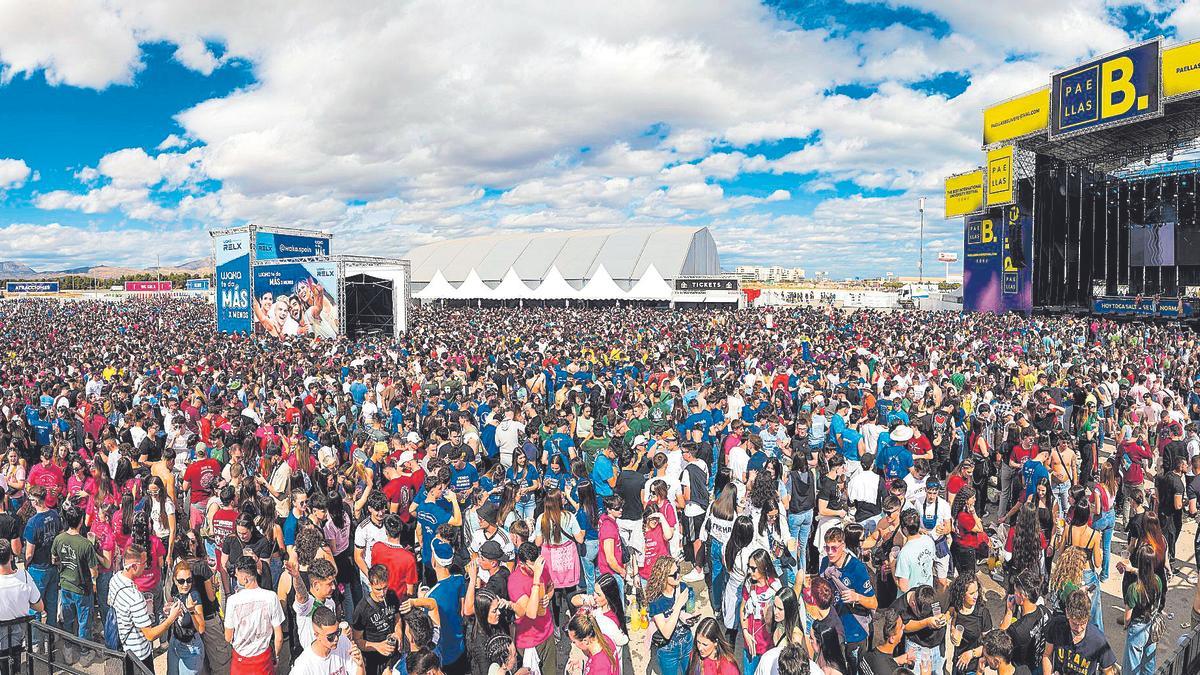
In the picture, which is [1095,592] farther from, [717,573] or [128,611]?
[128,611]

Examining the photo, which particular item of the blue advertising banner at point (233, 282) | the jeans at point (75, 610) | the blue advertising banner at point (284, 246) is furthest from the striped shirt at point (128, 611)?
the blue advertising banner at point (284, 246)

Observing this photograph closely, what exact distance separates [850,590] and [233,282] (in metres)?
27.8

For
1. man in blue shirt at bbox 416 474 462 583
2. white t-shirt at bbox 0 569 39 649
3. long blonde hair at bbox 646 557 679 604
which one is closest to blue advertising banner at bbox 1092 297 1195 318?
long blonde hair at bbox 646 557 679 604

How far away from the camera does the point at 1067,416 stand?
33.1 feet

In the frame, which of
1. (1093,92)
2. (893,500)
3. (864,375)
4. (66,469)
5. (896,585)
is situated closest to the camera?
(896,585)

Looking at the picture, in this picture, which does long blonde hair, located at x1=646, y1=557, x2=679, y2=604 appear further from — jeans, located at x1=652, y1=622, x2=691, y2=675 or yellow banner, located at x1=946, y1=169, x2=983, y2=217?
yellow banner, located at x1=946, y1=169, x2=983, y2=217

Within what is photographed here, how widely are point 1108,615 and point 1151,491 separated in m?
2.15

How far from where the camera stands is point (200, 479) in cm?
610

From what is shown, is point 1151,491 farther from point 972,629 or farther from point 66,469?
point 66,469

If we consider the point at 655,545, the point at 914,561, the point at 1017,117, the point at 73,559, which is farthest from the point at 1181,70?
the point at 73,559

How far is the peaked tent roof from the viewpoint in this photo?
46.2m

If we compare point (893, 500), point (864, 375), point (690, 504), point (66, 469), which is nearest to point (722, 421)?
point (690, 504)

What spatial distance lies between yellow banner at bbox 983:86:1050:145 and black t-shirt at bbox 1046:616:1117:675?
3040cm

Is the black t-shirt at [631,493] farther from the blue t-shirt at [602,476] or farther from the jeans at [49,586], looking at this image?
the jeans at [49,586]
